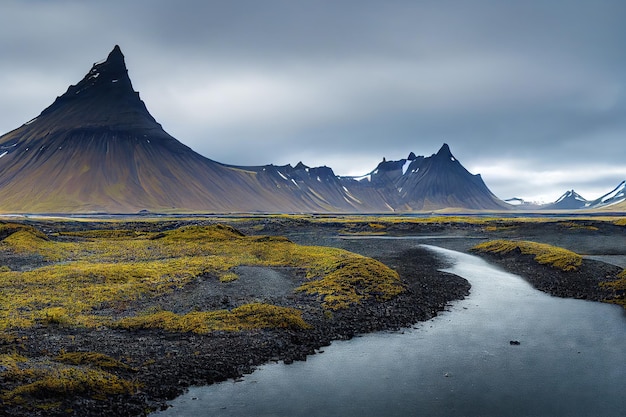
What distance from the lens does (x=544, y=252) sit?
56281 millimetres

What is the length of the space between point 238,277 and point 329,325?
13.4 metres

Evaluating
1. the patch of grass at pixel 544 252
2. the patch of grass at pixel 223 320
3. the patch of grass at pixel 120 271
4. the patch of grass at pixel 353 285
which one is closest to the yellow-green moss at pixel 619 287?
the patch of grass at pixel 544 252

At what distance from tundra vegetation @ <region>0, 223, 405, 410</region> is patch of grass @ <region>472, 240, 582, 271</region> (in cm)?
2231

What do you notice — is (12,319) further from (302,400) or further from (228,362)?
(302,400)

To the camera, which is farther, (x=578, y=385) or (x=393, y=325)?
(x=393, y=325)

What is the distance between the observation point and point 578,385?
18562 millimetres

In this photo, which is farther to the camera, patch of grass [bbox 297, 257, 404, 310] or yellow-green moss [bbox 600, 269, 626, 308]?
yellow-green moss [bbox 600, 269, 626, 308]

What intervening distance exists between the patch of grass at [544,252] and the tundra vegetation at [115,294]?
73.2ft

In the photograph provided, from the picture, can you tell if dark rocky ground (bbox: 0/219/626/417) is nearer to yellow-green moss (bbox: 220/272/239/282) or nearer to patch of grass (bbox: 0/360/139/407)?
patch of grass (bbox: 0/360/139/407)

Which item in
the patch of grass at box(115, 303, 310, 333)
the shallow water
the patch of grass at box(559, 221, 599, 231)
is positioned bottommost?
the shallow water

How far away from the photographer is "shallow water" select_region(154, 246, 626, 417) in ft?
54.7

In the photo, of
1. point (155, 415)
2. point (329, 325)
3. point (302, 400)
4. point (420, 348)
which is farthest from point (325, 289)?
point (155, 415)

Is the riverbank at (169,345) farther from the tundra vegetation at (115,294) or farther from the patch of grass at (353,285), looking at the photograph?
the patch of grass at (353,285)

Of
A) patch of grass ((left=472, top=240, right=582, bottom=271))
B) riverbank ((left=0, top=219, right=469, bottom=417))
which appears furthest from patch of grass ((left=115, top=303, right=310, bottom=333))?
patch of grass ((left=472, top=240, right=582, bottom=271))
